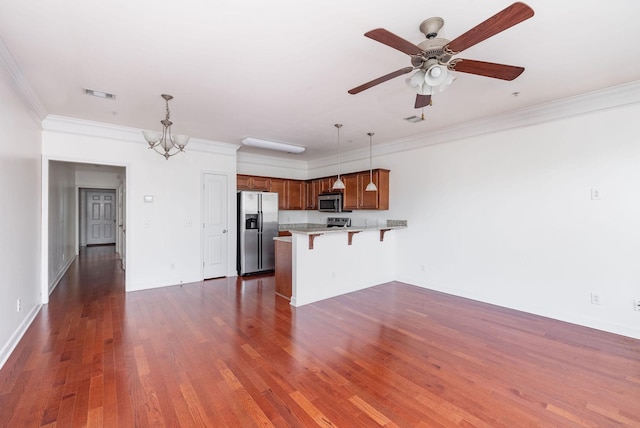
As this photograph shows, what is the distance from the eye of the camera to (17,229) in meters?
2.99

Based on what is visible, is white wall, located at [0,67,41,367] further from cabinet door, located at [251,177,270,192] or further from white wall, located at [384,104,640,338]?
white wall, located at [384,104,640,338]

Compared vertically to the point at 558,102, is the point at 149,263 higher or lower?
lower

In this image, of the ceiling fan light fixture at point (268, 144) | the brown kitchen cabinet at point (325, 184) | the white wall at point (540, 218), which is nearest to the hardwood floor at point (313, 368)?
the white wall at point (540, 218)

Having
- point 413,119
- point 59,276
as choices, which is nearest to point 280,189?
point 413,119

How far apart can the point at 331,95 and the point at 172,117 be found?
7.62ft

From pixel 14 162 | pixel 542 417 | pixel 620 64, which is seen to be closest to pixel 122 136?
pixel 14 162

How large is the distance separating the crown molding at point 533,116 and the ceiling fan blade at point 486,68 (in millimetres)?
2094

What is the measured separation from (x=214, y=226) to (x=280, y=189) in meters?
1.83

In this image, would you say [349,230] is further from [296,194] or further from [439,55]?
→ [439,55]

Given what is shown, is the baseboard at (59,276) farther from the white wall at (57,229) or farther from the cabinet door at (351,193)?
the cabinet door at (351,193)

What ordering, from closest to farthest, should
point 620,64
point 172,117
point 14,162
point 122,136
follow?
point 620,64, point 14,162, point 172,117, point 122,136

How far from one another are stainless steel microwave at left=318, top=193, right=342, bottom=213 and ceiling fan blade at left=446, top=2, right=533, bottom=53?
4.51 m

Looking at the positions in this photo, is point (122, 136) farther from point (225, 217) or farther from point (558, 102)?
point (558, 102)

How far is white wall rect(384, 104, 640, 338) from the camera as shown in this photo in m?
3.17
